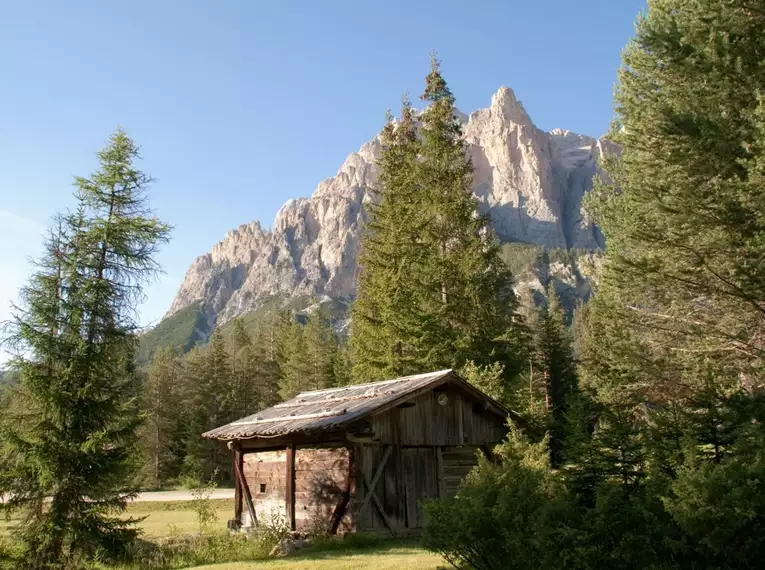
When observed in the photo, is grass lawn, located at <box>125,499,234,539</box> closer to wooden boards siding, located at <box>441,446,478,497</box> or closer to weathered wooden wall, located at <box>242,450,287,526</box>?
weathered wooden wall, located at <box>242,450,287,526</box>

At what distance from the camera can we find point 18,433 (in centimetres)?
1437

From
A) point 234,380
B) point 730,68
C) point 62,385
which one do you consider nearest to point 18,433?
point 62,385

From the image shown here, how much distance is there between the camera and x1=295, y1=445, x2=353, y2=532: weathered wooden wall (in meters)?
16.2

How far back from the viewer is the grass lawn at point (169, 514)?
73.4 feet

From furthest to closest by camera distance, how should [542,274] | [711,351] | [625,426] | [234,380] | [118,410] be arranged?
[542,274] < [234,380] < [711,351] < [118,410] < [625,426]

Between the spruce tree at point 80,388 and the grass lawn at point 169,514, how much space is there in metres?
6.35

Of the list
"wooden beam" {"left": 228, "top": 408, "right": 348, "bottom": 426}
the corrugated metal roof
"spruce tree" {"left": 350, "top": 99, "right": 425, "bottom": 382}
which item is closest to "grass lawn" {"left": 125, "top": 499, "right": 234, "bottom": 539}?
"wooden beam" {"left": 228, "top": 408, "right": 348, "bottom": 426}

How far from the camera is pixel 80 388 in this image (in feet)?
49.0

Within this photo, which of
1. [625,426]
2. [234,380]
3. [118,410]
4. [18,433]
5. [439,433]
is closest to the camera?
[625,426]

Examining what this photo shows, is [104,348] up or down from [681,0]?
down

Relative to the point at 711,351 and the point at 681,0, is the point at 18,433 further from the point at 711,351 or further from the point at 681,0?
the point at 681,0

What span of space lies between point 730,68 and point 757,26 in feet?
3.58

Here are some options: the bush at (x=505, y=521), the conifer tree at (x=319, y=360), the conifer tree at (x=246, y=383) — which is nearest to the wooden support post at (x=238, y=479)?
the bush at (x=505, y=521)

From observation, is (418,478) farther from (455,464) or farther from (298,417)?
(298,417)
